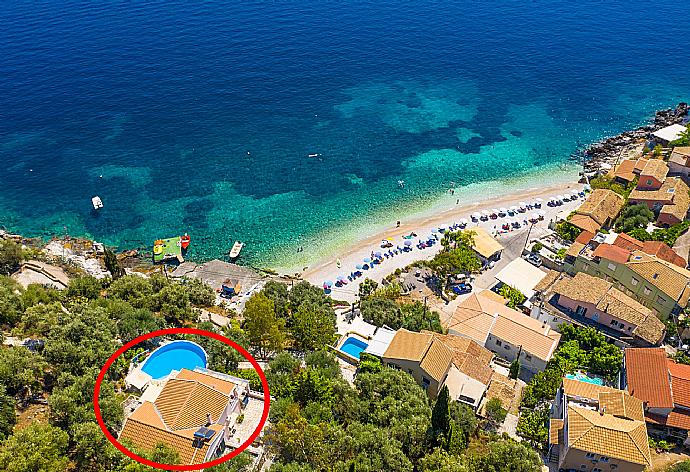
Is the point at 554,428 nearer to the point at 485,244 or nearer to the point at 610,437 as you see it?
the point at 610,437

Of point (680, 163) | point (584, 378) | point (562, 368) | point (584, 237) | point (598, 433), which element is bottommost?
point (562, 368)

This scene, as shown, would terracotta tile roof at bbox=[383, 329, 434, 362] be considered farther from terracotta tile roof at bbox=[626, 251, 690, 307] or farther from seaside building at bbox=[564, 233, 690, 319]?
terracotta tile roof at bbox=[626, 251, 690, 307]

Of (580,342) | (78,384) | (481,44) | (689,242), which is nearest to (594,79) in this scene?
(481,44)

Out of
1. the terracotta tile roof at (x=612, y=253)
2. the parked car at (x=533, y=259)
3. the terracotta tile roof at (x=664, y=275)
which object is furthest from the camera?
the parked car at (x=533, y=259)

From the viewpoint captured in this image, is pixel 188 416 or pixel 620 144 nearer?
pixel 188 416

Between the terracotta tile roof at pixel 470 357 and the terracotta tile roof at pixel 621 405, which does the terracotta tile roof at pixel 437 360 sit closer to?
the terracotta tile roof at pixel 470 357

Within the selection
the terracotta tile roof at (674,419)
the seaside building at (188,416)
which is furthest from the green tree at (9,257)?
the terracotta tile roof at (674,419)

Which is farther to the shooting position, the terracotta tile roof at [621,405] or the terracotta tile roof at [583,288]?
the terracotta tile roof at [583,288]

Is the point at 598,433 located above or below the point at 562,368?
above

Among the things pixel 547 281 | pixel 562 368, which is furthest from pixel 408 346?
pixel 547 281
